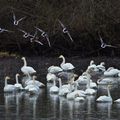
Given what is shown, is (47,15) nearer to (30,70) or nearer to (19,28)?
(19,28)

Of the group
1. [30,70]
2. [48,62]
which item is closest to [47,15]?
[48,62]

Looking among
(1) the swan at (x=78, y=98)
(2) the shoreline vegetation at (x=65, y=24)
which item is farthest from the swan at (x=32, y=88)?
(2) the shoreline vegetation at (x=65, y=24)

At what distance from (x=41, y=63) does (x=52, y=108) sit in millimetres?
14850

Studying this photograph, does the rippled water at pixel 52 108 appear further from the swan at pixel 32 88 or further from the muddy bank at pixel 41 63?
the muddy bank at pixel 41 63

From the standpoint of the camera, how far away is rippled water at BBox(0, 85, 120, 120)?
57.4 feet

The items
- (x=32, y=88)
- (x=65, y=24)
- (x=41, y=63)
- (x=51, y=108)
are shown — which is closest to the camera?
(x=51, y=108)

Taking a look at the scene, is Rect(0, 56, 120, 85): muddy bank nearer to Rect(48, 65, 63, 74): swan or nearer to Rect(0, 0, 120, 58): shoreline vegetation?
Rect(48, 65, 63, 74): swan

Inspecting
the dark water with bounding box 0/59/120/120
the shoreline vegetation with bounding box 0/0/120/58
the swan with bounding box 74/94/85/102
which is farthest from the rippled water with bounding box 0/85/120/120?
the shoreline vegetation with bounding box 0/0/120/58

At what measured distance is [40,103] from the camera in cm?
1973

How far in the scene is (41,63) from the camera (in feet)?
110

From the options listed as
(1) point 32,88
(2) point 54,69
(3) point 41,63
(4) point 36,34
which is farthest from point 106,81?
(4) point 36,34

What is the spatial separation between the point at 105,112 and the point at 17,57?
19.6 m

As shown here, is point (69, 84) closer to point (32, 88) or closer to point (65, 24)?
point (32, 88)

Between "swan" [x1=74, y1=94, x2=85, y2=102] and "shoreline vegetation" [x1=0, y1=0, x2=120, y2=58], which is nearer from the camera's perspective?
"swan" [x1=74, y1=94, x2=85, y2=102]
